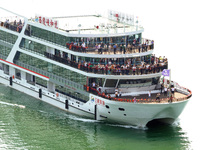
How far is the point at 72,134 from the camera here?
200ft

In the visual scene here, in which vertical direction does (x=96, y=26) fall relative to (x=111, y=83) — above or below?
above

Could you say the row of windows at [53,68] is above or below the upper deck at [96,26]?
below

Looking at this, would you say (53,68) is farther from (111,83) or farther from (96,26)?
(111,83)

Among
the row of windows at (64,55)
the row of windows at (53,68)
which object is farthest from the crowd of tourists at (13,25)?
→ the row of windows at (53,68)

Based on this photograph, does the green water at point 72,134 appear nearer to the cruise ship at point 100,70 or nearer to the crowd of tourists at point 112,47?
the cruise ship at point 100,70

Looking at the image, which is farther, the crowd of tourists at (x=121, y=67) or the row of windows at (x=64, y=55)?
the row of windows at (x=64, y=55)

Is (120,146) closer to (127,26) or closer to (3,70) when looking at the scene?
(127,26)

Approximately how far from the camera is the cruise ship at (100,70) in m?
61.9

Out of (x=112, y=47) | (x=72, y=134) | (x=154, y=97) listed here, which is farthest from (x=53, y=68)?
(x=154, y=97)

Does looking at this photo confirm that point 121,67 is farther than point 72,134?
Yes

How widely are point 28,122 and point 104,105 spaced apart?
7408 millimetres

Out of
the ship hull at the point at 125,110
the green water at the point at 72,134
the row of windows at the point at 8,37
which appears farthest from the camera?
the row of windows at the point at 8,37

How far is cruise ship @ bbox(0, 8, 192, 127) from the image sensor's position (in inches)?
2438

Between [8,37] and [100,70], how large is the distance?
15617 mm
